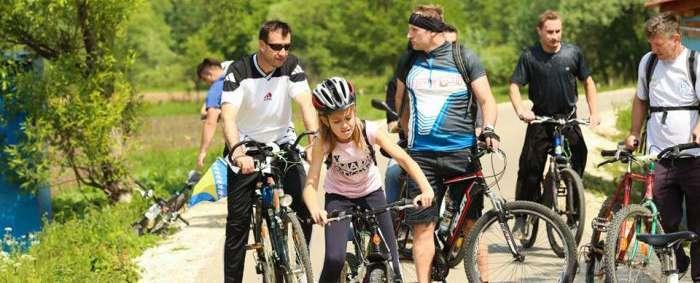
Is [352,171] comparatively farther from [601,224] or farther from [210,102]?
[210,102]

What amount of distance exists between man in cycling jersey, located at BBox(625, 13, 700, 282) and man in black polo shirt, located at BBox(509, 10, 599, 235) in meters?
1.67

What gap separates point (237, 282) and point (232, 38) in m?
86.8

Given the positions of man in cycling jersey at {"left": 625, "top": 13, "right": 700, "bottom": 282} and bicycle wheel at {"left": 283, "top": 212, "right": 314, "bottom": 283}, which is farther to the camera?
man in cycling jersey at {"left": 625, "top": 13, "right": 700, "bottom": 282}

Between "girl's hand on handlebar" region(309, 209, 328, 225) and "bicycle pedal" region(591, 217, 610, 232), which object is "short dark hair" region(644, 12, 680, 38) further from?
"girl's hand on handlebar" region(309, 209, 328, 225)

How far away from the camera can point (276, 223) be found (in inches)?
273

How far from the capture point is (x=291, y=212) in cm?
684

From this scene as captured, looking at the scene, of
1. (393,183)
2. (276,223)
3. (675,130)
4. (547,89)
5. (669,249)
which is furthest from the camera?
(547,89)

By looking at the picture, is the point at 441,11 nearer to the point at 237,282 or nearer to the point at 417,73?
the point at 417,73

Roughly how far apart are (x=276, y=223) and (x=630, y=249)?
7.01ft

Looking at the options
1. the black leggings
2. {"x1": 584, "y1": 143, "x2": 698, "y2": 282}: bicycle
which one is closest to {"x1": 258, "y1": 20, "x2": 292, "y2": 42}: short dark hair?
the black leggings

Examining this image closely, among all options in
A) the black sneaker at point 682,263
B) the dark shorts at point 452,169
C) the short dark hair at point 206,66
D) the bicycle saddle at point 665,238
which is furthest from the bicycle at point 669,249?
the short dark hair at point 206,66

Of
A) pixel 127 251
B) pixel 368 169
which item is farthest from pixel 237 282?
pixel 127 251

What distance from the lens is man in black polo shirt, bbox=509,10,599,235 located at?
9008 millimetres

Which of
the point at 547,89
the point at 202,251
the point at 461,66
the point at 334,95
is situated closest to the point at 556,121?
the point at 547,89
